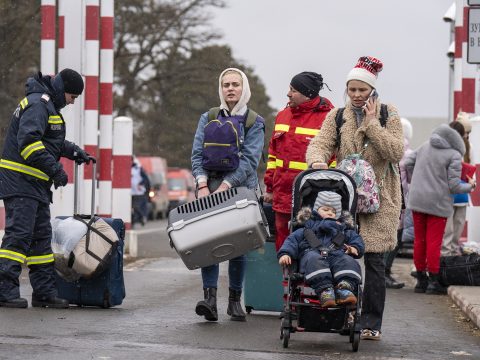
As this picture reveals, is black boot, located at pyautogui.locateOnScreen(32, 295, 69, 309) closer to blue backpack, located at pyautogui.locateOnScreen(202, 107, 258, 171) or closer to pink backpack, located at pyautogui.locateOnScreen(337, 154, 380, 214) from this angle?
blue backpack, located at pyautogui.locateOnScreen(202, 107, 258, 171)

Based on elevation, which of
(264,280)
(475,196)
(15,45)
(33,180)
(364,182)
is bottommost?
(264,280)

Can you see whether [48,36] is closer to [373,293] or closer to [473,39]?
[473,39]

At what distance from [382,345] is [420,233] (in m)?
5.08

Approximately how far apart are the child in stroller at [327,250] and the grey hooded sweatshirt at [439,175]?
5194mm

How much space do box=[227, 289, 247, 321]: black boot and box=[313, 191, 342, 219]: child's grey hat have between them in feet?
5.57

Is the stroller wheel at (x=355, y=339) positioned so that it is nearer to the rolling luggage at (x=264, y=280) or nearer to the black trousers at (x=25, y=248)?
the rolling luggage at (x=264, y=280)

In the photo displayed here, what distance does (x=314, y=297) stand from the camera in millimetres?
8953

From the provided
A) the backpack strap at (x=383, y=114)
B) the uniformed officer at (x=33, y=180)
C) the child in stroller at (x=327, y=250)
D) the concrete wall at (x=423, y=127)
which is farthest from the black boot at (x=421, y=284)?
the concrete wall at (x=423, y=127)

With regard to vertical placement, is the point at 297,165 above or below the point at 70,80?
below

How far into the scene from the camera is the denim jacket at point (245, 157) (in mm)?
10211

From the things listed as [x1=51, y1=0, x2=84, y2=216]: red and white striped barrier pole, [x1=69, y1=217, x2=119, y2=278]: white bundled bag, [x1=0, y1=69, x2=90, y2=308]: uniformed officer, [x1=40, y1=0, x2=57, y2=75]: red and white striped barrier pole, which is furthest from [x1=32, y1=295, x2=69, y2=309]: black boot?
[x1=40, y1=0, x2=57, y2=75]: red and white striped barrier pole

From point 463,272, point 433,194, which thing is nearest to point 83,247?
point 433,194

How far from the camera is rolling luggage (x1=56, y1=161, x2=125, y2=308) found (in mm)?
11000

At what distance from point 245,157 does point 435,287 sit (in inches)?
172
